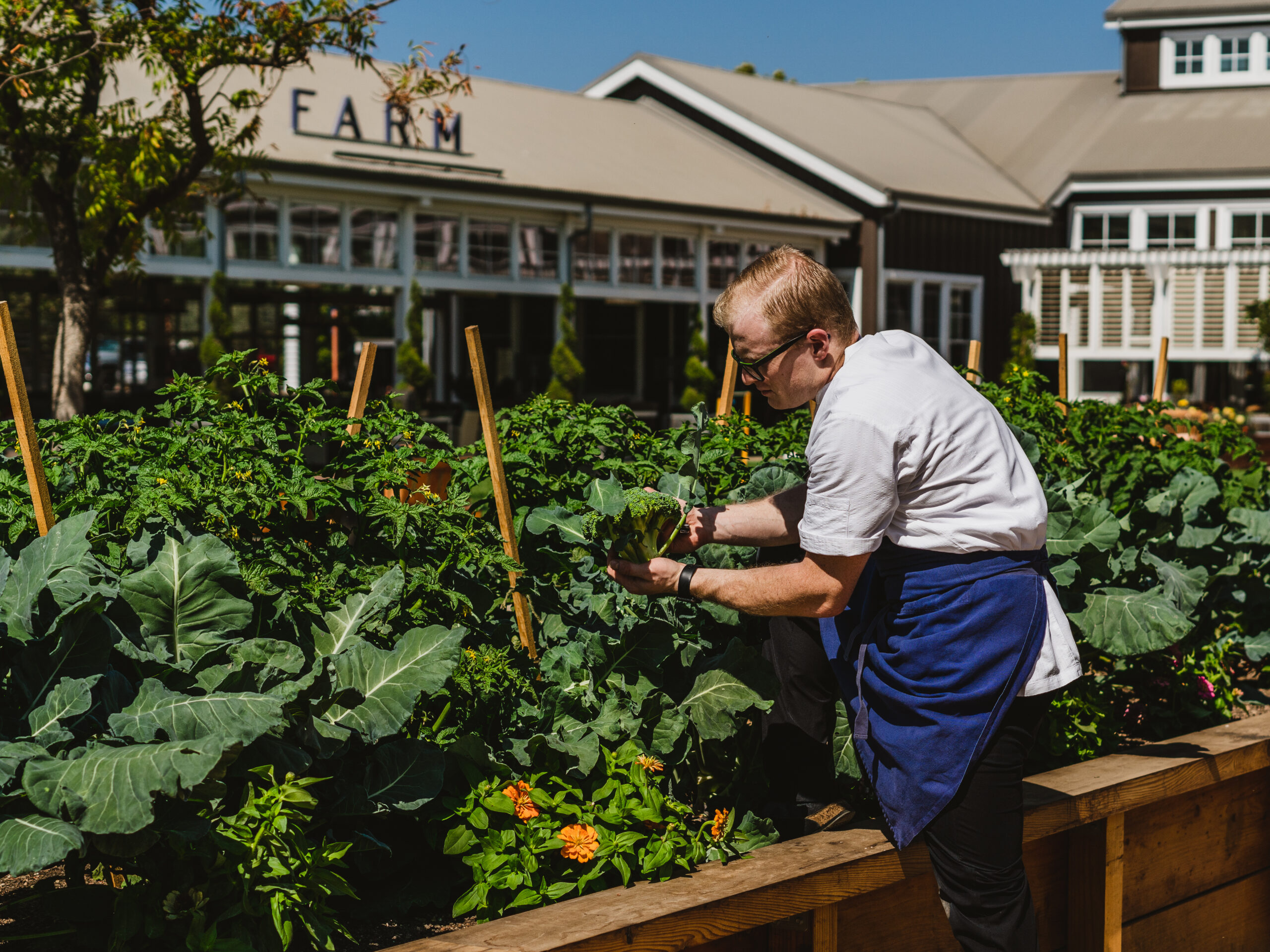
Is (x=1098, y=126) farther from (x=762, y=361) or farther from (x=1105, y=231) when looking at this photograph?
(x=762, y=361)

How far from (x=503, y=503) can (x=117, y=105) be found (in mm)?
7534

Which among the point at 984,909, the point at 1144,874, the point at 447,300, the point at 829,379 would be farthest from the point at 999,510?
the point at 447,300

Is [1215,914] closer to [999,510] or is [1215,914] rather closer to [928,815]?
[928,815]

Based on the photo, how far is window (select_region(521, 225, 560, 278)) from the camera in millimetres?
19703

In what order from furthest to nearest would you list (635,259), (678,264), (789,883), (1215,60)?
(1215,60)
(678,264)
(635,259)
(789,883)

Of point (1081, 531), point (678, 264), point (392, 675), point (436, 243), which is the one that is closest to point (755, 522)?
point (392, 675)

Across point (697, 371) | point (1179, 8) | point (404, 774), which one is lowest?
point (404, 774)

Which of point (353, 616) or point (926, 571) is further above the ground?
point (926, 571)

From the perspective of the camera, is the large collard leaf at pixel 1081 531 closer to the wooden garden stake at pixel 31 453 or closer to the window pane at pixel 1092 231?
the wooden garden stake at pixel 31 453

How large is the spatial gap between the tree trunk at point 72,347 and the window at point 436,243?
8.73 meters

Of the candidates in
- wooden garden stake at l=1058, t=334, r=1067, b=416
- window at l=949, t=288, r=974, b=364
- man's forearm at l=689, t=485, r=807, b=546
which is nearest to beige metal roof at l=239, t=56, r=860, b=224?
window at l=949, t=288, r=974, b=364

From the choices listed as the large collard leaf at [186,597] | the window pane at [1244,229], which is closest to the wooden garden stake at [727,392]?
the large collard leaf at [186,597]

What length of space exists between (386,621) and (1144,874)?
84.9 inches

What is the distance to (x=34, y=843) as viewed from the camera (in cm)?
202
